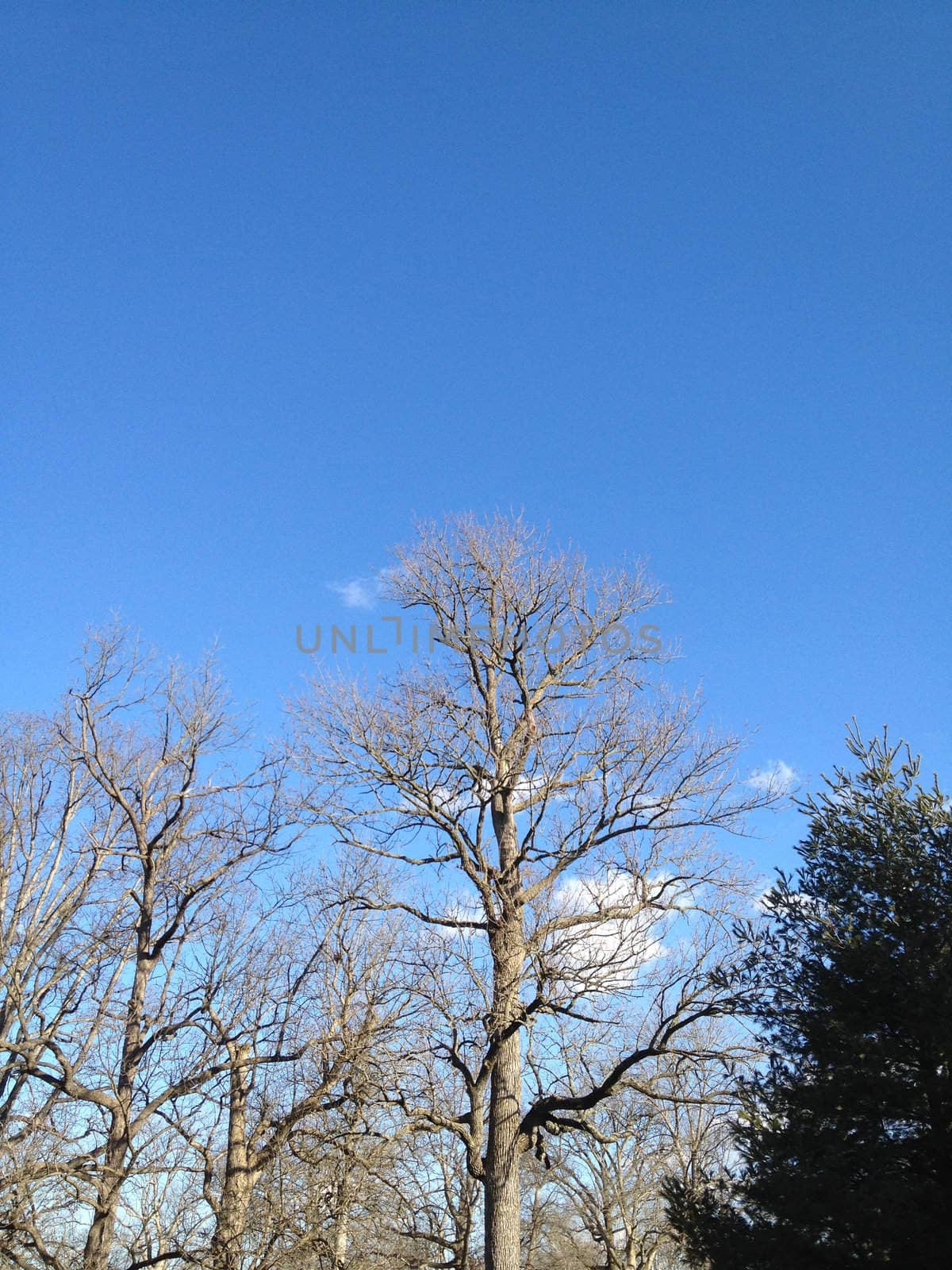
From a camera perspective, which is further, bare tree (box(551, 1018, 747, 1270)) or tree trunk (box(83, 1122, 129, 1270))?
bare tree (box(551, 1018, 747, 1270))

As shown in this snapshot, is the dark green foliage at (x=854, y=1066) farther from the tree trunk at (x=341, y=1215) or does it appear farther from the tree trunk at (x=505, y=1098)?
the tree trunk at (x=341, y=1215)

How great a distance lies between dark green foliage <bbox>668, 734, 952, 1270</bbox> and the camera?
20.0ft

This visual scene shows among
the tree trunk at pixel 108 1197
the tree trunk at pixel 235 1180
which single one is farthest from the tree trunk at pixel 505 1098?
the tree trunk at pixel 108 1197

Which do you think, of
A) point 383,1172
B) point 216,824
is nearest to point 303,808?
point 216,824

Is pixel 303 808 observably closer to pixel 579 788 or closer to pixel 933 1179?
pixel 579 788

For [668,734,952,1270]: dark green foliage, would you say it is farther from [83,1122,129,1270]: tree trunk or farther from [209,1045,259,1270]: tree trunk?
[83,1122,129,1270]: tree trunk

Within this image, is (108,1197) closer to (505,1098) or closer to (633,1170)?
(505,1098)

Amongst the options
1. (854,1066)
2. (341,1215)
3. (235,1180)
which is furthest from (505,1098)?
(854,1066)

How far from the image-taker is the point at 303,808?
11.8m

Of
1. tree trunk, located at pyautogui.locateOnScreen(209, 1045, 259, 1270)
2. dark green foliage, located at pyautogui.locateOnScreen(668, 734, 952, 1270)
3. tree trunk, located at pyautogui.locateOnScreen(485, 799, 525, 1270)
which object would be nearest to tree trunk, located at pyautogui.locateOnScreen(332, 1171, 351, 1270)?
tree trunk, located at pyautogui.locateOnScreen(209, 1045, 259, 1270)

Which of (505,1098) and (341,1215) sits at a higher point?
(505,1098)

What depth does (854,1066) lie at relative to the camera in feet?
21.5

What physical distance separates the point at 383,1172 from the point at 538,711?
7.00 meters

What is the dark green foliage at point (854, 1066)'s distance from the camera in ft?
20.0
